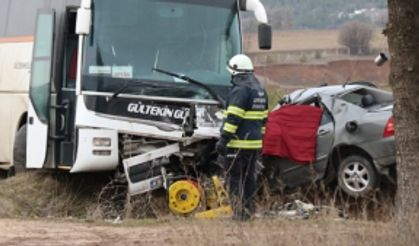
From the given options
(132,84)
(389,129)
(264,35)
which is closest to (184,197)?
(132,84)

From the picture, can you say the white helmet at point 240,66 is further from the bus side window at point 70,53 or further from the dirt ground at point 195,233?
the bus side window at point 70,53

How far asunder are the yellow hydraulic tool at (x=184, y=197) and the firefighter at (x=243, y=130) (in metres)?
0.83

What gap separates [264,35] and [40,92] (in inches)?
120

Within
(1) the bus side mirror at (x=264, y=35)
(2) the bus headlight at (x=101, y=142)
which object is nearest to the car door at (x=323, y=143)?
(1) the bus side mirror at (x=264, y=35)

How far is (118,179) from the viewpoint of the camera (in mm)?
10484

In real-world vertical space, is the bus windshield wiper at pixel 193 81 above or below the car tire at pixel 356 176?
above

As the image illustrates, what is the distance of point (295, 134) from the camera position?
10.9 metres

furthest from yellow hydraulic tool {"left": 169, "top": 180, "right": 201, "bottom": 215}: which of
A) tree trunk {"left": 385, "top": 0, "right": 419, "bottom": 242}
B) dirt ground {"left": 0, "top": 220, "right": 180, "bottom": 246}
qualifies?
tree trunk {"left": 385, "top": 0, "right": 419, "bottom": 242}

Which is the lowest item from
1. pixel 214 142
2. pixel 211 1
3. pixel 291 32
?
pixel 214 142

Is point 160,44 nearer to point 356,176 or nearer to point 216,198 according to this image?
point 216,198

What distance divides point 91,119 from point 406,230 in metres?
4.99

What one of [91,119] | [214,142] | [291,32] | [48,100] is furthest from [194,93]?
[291,32]

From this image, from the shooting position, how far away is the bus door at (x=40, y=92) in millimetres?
10914

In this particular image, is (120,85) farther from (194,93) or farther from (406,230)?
(406,230)
